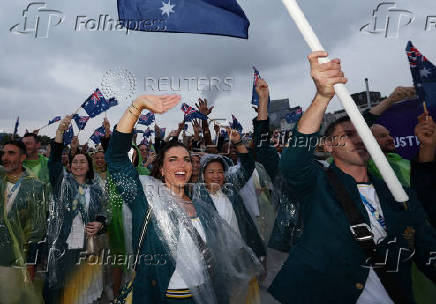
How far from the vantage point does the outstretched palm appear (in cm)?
Result: 216

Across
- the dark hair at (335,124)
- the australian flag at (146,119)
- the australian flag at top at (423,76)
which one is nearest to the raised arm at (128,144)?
the dark hair at (335,124)

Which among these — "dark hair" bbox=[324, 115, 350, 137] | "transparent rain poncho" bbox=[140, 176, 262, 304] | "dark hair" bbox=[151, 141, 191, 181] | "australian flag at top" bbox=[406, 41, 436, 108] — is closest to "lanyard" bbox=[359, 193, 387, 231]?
"dark hair" bbox=[324, 115, 350, 137]

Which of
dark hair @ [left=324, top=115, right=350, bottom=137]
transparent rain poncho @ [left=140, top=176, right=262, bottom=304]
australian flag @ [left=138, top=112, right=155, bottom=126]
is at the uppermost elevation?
australian flag @ [left=138, top=112, right=155, bottom=126]

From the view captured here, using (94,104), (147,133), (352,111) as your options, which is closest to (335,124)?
(352,111)

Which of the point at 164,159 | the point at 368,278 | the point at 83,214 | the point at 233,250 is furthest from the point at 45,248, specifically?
the point at 368,278

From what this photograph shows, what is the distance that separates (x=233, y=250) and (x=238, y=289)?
0.32m

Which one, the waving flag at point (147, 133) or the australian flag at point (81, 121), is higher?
the waving flag at point (147, 133)

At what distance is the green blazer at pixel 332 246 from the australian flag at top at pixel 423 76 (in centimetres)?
198

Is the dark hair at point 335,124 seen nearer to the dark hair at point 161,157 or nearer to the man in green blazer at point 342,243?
the man in green blazer at point 342,243

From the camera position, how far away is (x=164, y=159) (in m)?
2.89

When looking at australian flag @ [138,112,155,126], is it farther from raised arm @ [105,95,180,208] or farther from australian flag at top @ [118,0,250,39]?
raised arm @ [105,95,180,208]

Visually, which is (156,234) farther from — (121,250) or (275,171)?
(121,250)

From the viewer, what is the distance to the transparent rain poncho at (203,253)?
2.35 meters

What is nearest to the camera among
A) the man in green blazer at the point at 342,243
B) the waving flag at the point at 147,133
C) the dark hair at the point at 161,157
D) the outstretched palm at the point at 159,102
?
the man in green blazer at the point at 342,243
